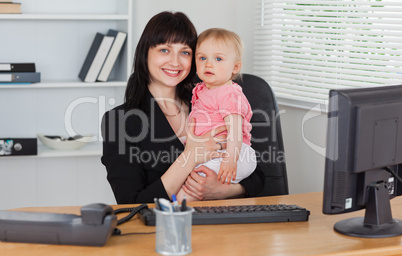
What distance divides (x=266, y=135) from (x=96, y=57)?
1.12 meters

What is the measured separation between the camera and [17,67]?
3256mm

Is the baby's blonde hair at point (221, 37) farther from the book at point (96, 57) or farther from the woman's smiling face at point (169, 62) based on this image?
the book at point (96, 57)

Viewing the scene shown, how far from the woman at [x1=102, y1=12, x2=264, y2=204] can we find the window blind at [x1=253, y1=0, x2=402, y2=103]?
80cm

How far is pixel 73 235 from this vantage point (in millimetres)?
1645

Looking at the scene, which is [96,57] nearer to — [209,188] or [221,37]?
[221,37]

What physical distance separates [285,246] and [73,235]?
23.3 inches

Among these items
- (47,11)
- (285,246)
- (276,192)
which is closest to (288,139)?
(276,192)

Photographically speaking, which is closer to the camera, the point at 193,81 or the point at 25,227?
the point at 25,227

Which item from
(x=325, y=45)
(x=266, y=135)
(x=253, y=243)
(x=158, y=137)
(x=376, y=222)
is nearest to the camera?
(x=253, y=243)

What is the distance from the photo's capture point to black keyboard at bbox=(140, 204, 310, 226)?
6.20 ft

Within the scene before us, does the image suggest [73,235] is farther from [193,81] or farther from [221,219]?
[193,81]

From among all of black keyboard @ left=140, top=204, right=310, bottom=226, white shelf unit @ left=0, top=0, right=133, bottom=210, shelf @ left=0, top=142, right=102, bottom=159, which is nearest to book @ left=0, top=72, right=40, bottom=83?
white shelf unit @ left=0, top=0, right=133, bottom=210

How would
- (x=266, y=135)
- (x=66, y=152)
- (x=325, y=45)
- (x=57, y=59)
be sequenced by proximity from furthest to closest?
(x=57, y=59) → (x=66, y=152) → (x=325, y=45) → (x=266, y=135)

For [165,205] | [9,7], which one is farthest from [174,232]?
[9,7]
